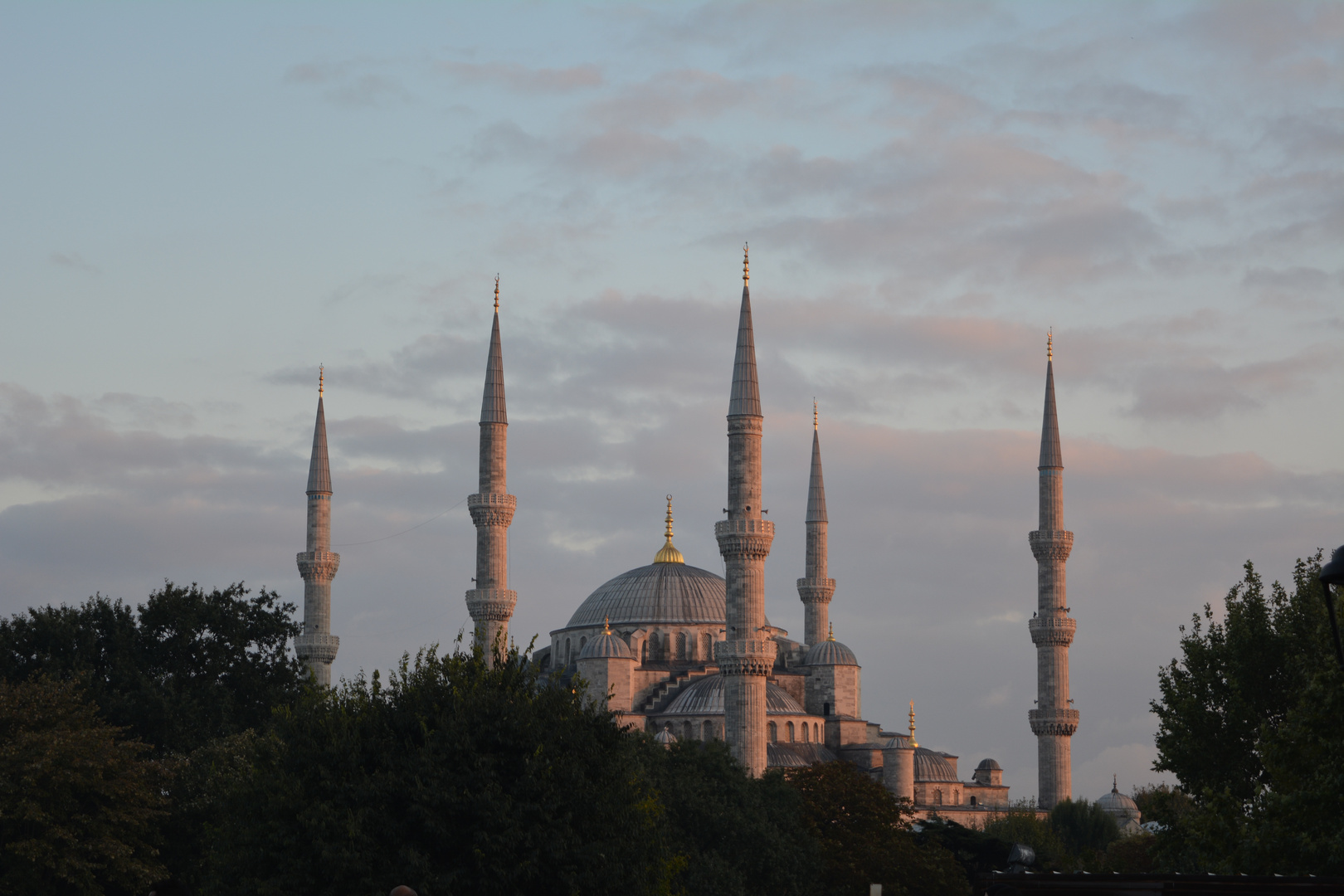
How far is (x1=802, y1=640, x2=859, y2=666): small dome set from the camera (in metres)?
77.9

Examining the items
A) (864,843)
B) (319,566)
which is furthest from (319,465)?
(864,843)

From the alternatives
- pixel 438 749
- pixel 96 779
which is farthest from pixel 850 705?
pixel 438 749

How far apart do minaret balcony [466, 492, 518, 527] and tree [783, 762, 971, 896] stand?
19812 mm

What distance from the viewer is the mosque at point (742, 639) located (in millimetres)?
57062

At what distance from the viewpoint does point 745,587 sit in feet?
187

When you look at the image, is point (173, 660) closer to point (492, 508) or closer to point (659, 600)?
point (492, 508)

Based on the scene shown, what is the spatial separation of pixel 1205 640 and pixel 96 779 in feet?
74.1

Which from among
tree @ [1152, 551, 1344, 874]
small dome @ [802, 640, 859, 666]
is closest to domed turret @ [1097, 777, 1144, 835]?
small dome @ [802, 640, 859, 666]

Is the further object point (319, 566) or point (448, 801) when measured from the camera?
point (319, 566)

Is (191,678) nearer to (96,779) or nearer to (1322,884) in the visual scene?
(96,779)

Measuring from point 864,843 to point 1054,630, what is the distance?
2520 centimetres

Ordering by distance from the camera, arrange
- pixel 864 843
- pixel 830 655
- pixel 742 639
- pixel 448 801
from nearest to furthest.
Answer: pixel 448 801, pixel 864 843, pixel 742 639, pixel 830 655

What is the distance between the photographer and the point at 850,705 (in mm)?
77812

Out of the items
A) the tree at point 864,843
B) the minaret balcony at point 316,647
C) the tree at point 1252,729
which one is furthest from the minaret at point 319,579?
the tree at point 1252,729
